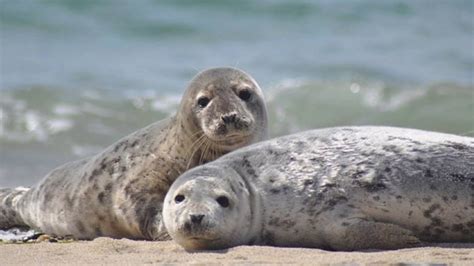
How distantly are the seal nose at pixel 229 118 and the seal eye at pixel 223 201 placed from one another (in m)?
1.32

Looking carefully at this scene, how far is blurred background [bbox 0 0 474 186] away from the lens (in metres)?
14.1

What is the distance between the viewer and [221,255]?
559 cm

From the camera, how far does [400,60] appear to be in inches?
742

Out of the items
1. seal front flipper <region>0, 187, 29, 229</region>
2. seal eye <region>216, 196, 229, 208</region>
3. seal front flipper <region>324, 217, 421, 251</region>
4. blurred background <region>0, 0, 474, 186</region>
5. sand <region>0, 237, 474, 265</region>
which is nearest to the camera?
sand <region>0, 237, 474, 265</region>

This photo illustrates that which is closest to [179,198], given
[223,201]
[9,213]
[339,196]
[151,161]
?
[223,201]

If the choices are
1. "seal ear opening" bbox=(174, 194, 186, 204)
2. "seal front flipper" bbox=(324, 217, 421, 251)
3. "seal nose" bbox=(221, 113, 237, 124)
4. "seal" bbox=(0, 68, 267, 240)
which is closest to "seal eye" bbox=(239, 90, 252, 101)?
"seal" bbox=(0, 68, 267, 240)

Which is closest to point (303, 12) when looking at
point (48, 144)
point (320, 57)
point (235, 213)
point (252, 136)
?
point (320, 57)

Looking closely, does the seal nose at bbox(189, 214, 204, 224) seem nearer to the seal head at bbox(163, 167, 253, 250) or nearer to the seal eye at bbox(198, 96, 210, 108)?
the seal head at bbox(163, 167, 253, 250)

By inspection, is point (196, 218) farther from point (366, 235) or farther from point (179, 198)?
point (366, 235)

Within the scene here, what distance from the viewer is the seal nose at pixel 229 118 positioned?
7.11 metres

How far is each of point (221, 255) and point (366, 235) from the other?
64 centimetres

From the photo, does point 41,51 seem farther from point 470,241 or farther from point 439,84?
point 470,241

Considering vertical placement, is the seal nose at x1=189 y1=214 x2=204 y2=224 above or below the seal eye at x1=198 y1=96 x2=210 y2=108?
below

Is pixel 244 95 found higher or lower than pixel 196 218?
higher
